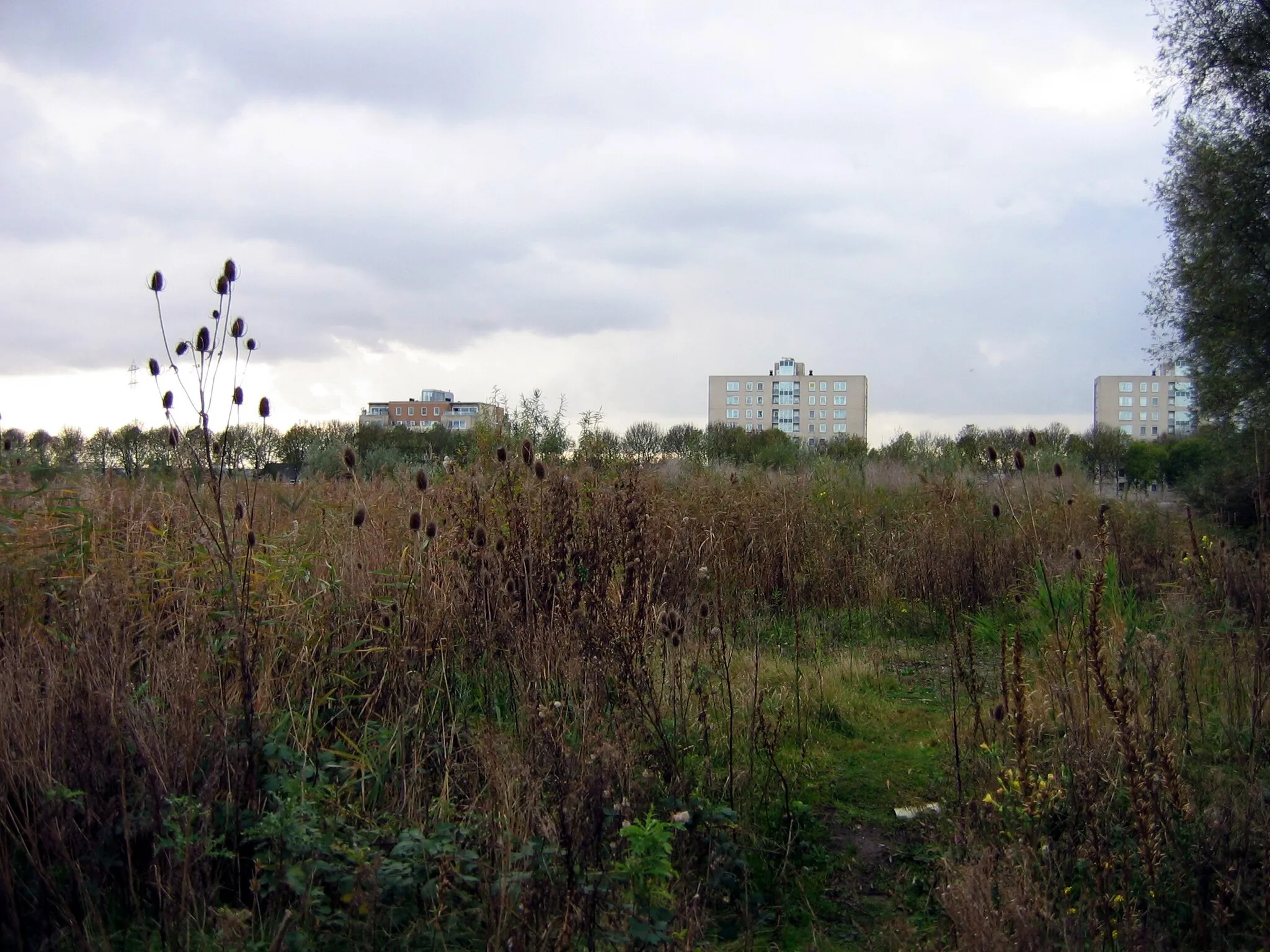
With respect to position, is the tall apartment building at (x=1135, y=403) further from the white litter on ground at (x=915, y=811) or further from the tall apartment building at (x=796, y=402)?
the white litter on ground at (x=915, y=811)

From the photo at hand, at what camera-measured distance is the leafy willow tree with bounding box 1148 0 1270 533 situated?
15.9m

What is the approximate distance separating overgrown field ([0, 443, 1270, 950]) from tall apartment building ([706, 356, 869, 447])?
101 meters

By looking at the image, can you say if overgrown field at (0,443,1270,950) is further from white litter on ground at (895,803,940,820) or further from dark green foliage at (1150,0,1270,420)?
dark green foliage at (1150,0,1270,420)

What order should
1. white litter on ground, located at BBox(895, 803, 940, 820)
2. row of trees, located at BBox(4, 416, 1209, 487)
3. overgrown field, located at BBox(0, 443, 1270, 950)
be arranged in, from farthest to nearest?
row of trees, located at BBox(4, 416, 1209, 487), white litter on ground, located at BBox(895, 803, 940, 820), overgrown field, located at BBox(0, 443, 1270, 950)

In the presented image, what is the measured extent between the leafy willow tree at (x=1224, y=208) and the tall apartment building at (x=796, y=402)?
87.8 meters

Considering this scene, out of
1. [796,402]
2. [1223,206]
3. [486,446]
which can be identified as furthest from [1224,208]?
[796,402]

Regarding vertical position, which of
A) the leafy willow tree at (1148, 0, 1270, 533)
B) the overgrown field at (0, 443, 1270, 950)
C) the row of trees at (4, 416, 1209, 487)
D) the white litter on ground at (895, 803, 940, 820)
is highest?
the leafy willow tree at (1148, 0, 1270, 533)

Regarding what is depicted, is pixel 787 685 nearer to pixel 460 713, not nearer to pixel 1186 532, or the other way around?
pixel 460 713

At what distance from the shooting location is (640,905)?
2.57 m

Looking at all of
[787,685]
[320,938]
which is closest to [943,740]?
[787,685]

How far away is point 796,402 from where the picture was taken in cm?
10912

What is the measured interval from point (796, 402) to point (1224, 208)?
93.7m

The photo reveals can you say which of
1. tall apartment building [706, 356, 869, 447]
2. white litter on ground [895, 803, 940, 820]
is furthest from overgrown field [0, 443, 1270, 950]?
tall apartment building [706, 356, 869, 447]

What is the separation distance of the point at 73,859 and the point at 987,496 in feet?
34.3
